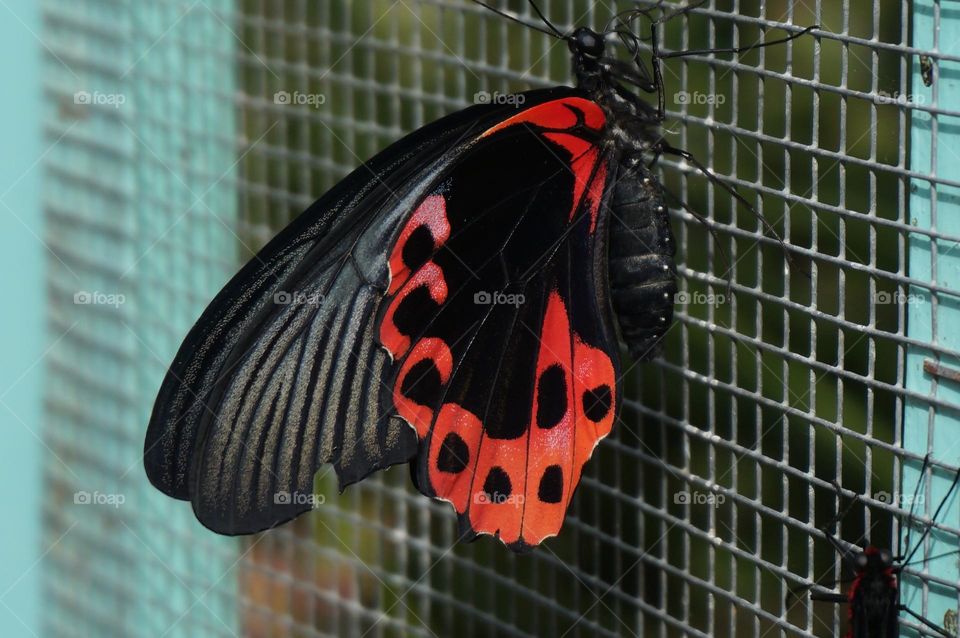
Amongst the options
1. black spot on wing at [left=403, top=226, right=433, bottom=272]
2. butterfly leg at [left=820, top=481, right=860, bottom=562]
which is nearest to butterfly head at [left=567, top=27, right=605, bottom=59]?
black spot on wing at [left=403, top=226, right=433, bottom=272]

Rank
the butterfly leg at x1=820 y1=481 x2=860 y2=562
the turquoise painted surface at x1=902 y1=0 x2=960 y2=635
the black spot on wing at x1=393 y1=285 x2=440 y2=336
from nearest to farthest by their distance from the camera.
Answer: the turquoise painted surface at x1=902 y1=0 x2=960 y2=635 → the butterfly leg at x1=820 y1=481 x2=860 y2=562 → the black spot on wing at x1=393 y1=285 x2=440 y2=336

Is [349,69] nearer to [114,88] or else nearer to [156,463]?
[114,88]

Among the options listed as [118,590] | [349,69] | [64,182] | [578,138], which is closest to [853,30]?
[578,138]

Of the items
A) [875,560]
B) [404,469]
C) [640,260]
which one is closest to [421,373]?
[640,260]

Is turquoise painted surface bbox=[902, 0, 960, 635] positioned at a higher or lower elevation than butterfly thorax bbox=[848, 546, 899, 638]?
higher

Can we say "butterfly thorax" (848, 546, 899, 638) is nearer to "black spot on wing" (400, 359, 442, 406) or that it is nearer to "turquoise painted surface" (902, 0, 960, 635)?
"turquoise painted surface" (902, 0, 960, 635)

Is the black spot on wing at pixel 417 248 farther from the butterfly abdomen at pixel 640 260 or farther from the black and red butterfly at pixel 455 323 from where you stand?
the butterfly abdomen at pixel 640 260

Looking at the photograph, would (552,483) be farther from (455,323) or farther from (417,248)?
(417,248)

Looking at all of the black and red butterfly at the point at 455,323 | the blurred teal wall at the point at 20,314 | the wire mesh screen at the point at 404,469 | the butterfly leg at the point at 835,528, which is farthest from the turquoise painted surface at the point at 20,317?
the butterfly leg at the point at 835,528
